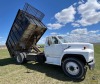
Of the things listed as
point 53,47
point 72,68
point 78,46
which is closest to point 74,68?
point 72,68

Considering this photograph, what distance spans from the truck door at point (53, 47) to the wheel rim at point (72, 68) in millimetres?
956

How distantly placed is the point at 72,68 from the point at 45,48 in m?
2.42

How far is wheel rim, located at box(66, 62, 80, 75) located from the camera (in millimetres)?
7349

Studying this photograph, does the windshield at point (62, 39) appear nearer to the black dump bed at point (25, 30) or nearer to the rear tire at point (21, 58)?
the black dump bed at point (25, 30)

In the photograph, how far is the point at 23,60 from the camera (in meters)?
11.2

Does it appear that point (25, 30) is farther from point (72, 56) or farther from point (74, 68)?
point (74, 68)

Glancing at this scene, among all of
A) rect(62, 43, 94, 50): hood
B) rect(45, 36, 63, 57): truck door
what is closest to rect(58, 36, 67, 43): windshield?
rect(45, 36, 63, 57): truck door

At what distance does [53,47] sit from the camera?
28.2 ft

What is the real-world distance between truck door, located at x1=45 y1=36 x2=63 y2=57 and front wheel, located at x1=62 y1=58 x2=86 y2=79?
85 cm

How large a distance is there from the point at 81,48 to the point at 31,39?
561cm

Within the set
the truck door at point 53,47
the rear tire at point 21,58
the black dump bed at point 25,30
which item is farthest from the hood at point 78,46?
the rear tire at point 21,58

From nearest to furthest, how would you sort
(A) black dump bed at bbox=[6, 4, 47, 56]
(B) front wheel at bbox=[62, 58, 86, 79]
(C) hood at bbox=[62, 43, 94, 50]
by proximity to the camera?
(B) front wheel at bbox=[62, 58, 86, 79] < (C) hood at bbox=[62, 43, 94, 50] < (A) black dump bed at bbox=[6, 4, 47, 56]

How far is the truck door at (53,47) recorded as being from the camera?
327 inches

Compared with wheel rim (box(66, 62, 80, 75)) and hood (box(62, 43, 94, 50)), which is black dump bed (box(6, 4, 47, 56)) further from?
wheel rim (box(66, 62, 80, 75))
